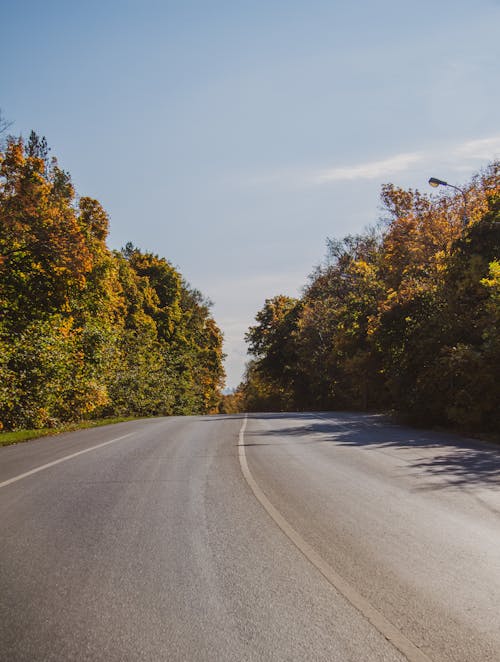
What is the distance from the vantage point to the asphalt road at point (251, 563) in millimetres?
3836

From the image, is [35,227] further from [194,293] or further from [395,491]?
[194,293]

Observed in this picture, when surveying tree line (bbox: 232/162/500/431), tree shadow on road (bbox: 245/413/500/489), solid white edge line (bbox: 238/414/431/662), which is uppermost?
tree line (bbox: 232/162/500/431)

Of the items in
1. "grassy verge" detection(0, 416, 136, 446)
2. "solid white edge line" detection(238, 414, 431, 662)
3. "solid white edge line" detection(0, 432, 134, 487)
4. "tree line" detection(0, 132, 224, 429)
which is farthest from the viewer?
"tree line" detection(0, 132, 224, 429)

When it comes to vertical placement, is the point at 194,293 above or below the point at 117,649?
above

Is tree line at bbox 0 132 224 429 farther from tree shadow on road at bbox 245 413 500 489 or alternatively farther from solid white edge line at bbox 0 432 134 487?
tree shadow on road at bbox 245 413 500 489

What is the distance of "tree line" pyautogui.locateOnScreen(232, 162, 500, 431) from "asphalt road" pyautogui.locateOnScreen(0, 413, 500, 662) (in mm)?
9197

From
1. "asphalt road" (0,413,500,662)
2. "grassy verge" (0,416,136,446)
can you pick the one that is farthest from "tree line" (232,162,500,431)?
"grassy verge" (0,416,136,446)

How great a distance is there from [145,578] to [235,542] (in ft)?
4.34

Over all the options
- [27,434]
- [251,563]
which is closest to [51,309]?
[27,434]

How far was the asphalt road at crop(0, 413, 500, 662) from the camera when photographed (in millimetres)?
3836

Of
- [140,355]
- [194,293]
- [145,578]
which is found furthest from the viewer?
[194,293]

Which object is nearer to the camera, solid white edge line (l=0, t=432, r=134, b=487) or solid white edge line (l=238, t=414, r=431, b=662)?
solid white edge line (l=238, t=414, r=431, b=662)

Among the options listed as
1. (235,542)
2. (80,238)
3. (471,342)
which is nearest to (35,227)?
(80,238)

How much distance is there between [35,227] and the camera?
24.0 metres
